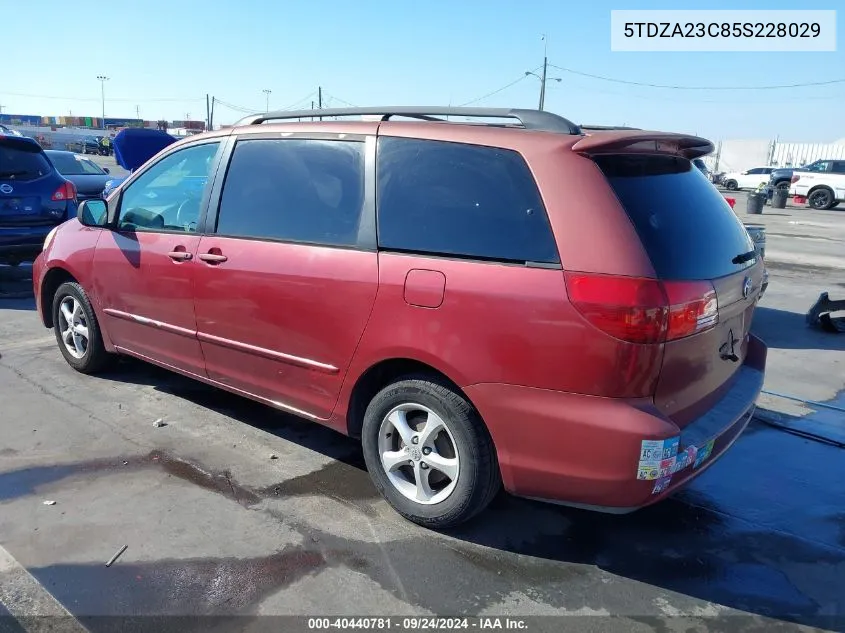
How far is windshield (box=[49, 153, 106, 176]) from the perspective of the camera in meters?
15.4

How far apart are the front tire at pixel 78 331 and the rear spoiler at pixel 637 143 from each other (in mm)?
3842

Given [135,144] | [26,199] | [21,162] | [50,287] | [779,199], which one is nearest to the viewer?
[50,287]

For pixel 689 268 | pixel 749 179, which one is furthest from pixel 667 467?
pixel 749 179

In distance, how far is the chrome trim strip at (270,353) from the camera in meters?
3.51

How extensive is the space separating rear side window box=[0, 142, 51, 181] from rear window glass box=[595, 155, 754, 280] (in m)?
8.08

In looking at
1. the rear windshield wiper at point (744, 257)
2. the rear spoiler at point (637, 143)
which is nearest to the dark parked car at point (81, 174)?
the rear spoiler at point (637, 143)

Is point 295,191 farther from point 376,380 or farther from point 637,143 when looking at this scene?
point 637,143

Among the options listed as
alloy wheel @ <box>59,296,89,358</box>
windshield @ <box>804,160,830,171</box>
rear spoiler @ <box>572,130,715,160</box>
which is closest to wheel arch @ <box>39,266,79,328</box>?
alloy wheel @ <box>59,296,89,358</box>

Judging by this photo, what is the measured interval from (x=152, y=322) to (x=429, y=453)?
2.29 m

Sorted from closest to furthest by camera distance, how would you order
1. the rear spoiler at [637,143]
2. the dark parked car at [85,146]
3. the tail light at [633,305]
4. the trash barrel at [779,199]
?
the tail light at [633,305]
the rear spoiler at [637,143]
the trash barrel at [779,199]
the dark parked car at [85,146]

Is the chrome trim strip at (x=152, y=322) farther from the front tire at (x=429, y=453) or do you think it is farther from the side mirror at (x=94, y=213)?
the front tire at (x=429, y=453)

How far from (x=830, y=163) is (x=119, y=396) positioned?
3070 centimetres

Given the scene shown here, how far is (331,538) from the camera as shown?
3145 mm

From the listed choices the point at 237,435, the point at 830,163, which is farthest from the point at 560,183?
the point at 830,163
